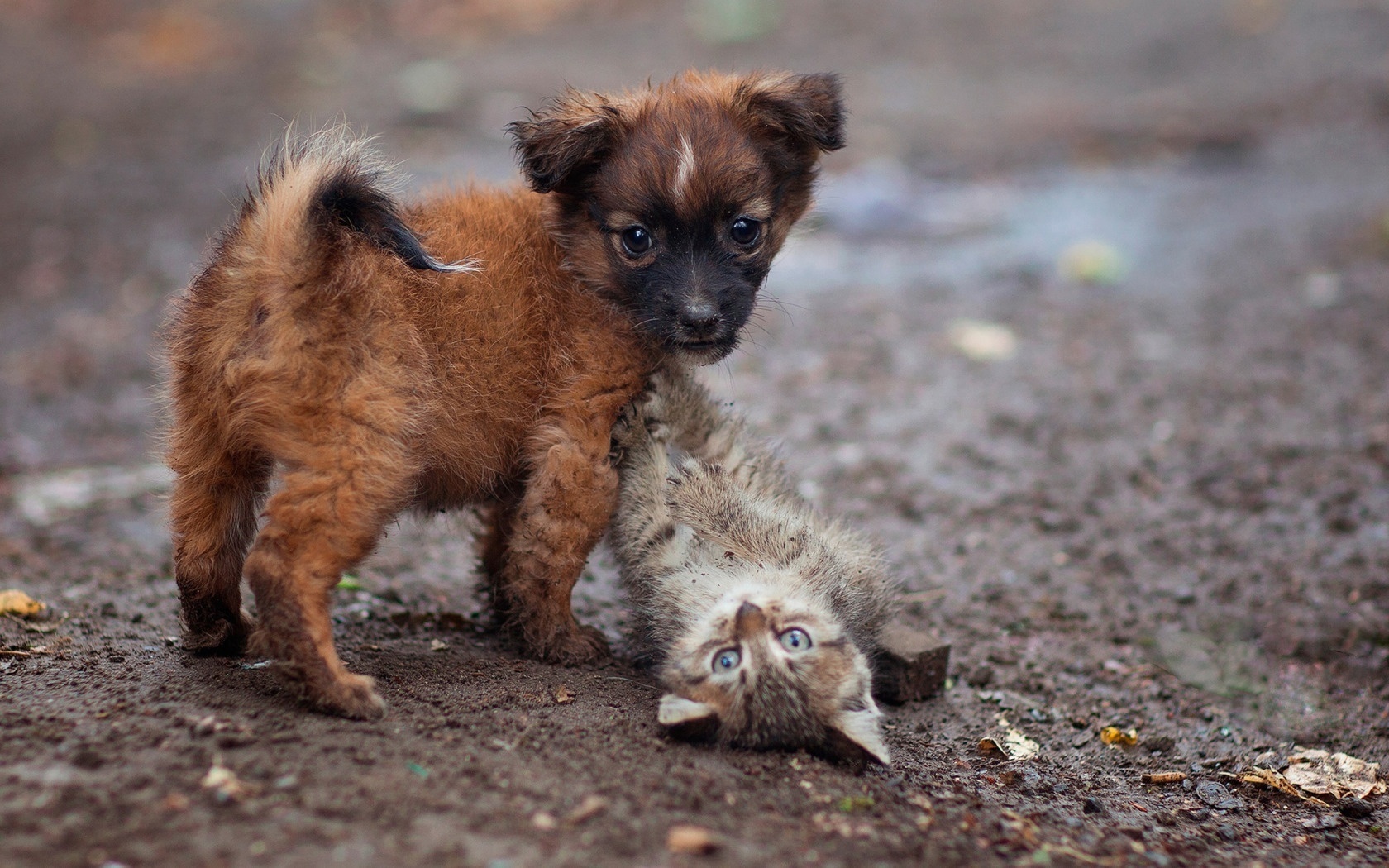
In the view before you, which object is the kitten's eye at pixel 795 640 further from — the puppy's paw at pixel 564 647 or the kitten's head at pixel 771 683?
the puppy's paw at pixel 564 647

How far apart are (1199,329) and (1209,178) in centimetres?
407

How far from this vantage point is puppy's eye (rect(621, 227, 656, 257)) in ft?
15.4

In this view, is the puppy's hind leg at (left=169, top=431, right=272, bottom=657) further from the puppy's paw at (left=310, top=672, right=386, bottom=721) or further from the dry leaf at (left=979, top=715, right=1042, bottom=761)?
the dry leaf at (left=979, top=715, right=1042, bottom=761)

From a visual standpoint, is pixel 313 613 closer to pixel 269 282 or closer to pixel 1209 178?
pixel 269 282

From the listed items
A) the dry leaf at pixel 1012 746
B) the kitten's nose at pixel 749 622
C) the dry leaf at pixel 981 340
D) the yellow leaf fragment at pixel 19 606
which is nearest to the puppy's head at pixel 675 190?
the kitten's nose at pixel 749 622

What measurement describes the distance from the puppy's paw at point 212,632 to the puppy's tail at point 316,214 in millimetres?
1372

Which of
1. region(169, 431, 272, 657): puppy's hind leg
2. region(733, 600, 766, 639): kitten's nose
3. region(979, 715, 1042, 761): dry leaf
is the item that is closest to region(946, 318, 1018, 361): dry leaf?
region(979, 715, 1042, 761): dry leaf

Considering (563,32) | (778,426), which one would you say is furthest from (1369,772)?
(563,32)

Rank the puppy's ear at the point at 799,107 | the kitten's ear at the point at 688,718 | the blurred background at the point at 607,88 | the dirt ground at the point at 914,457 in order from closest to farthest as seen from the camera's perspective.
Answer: the dirt ground at the point at 914,457 < the kitten's ear at the point at 688,718 < the puppy's ear at the point at 799,107 < the blurred background at the point at 607,88

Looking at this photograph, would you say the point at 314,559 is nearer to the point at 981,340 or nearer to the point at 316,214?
the point at 316,214

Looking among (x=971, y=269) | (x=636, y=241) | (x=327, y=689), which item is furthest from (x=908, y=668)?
(x=971, y=269)

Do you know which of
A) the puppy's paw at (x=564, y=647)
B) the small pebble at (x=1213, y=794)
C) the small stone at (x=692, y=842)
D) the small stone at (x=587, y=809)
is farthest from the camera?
the puppy's paw at (x=564, y=647)

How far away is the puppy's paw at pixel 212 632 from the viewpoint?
14.5 feet

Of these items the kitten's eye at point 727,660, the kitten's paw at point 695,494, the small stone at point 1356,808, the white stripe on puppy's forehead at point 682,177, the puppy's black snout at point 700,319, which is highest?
the white stripe on puppy's forehead at point 682,177
